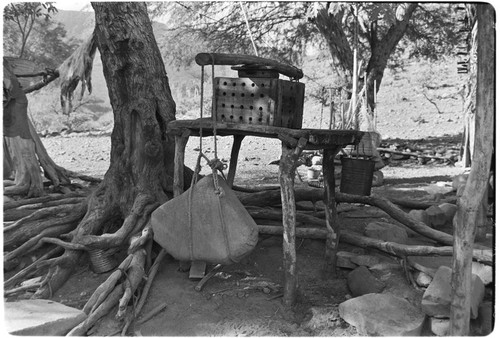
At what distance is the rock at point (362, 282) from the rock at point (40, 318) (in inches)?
79.0

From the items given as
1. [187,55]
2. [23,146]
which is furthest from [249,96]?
[187,55]

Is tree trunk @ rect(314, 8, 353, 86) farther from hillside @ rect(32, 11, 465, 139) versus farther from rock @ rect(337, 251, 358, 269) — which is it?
rock @ rect(337, 251, 358, 269)

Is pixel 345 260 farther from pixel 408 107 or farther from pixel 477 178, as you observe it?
pixel 408 107

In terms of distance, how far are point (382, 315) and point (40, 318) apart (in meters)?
2.24

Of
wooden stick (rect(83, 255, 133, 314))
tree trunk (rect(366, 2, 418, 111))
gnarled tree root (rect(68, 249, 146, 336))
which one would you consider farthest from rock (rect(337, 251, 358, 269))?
tree trunk (rect(366, 2, 418, 111))

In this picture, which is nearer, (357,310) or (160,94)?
(357,310)

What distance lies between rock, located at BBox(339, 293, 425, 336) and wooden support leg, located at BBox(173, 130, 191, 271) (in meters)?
1.33

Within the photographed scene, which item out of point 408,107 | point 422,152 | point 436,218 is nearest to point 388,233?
point 436,218

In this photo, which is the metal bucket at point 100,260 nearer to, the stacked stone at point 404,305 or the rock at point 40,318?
the rock at point 40,318

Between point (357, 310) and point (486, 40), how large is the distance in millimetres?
1879

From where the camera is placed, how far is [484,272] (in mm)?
3389

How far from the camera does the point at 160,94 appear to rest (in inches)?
186

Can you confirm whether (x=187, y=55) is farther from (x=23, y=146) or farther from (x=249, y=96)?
(x=249, y=96)

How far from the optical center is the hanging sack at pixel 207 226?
341 cm
